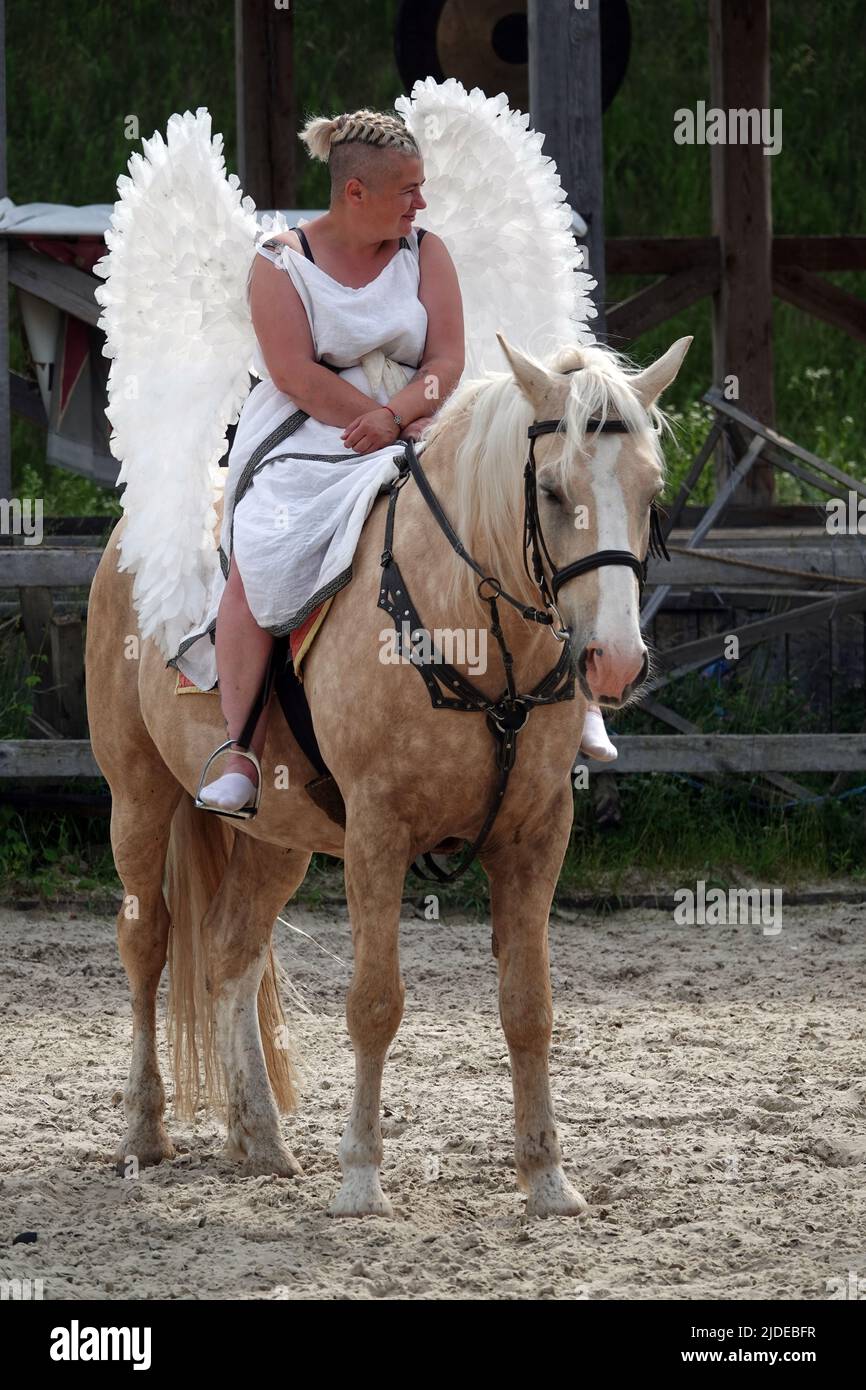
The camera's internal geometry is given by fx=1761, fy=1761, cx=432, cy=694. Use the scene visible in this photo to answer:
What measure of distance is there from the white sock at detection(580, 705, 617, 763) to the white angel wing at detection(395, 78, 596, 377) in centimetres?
100

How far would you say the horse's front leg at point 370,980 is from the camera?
3824 millimetres

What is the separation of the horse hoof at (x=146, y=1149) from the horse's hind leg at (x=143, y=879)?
0.12 metres

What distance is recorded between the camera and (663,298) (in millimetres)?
10180

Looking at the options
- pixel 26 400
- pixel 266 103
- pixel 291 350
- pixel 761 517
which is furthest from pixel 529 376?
pixel 266 103

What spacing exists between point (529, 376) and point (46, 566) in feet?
13.9

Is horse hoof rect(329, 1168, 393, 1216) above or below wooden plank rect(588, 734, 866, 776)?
below

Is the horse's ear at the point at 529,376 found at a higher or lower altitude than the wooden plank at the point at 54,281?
lower

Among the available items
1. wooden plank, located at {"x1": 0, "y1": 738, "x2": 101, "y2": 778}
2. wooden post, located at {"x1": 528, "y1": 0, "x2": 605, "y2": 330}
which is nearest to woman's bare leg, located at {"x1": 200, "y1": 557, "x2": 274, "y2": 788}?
wooden plank, located at {"x1": 0, "y1": 738, "x2": 101, "y2": 778}

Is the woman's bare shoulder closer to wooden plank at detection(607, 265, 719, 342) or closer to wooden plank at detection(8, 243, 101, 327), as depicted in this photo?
wooden plank at detection(8, 243, 101, 327)

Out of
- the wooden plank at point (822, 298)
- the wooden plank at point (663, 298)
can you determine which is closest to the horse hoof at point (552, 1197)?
the wooden plank at point (663, 298)

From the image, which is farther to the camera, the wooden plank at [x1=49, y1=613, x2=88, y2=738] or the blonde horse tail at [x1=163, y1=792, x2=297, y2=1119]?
the wooden plank at [x1=49, y1=613, x2=88, y2=738]

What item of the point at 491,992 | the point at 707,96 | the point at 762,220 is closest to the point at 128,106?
the point at 707,96

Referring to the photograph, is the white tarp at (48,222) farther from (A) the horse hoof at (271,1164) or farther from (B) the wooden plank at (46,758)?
(A) the horse hoof at (271,1164)

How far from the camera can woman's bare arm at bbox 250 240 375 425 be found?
13.4ft
